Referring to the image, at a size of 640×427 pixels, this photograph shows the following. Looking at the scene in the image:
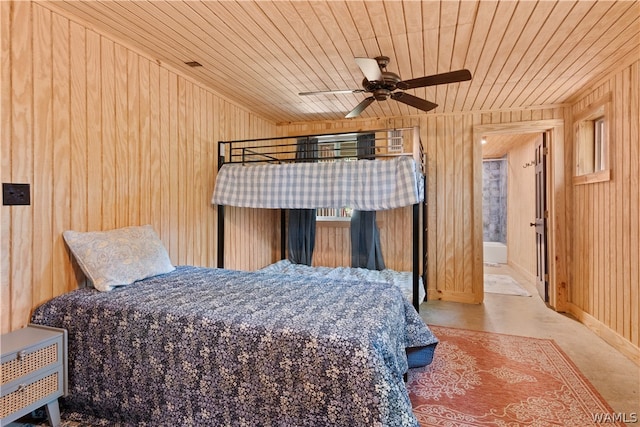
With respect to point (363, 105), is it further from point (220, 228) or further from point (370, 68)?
point (220, 228)

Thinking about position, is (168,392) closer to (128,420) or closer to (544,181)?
(128,420)

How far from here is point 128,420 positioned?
5.24ft

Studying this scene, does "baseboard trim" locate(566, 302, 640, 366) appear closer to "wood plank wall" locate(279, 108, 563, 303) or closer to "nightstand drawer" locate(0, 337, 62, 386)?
"wood plank wall" locate(279, 108, 563, 303)

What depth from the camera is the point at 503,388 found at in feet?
6.57

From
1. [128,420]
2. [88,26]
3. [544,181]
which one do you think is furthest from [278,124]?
[128,420]

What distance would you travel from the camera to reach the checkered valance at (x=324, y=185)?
2.61m

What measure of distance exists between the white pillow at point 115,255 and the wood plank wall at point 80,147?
0.13 meters

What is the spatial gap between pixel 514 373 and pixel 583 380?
1.35 feet

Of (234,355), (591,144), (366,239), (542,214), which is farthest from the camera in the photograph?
(366,239)

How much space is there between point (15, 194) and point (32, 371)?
0.91m

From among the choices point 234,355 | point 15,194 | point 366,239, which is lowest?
point 234,355

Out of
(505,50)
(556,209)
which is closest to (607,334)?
(556,209)

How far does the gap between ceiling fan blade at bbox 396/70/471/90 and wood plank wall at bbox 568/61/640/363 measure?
1.46m

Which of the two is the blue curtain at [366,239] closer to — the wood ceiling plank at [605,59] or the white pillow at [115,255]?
the wood ceiling plank at [605,59]
